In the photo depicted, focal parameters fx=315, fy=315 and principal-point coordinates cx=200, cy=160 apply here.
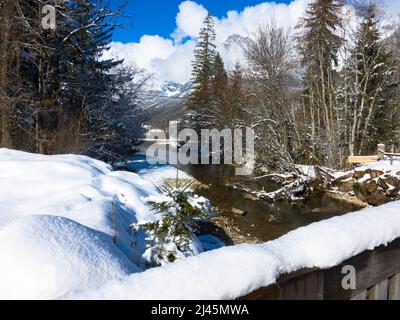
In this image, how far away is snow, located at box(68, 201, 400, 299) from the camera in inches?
35.7

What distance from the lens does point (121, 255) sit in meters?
2.66

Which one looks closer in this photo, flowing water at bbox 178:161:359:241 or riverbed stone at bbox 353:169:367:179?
flowing water at bbox 178:161:359:241

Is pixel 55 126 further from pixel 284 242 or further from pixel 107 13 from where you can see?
pixel 284 242

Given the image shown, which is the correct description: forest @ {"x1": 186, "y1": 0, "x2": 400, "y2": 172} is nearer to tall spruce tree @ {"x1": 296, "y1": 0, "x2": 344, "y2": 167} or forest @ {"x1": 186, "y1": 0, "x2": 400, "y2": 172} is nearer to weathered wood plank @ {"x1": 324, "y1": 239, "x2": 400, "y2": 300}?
tall spruce tree @ {"x1": 296, "y1": 0, "x2": 344, "y2": 167}

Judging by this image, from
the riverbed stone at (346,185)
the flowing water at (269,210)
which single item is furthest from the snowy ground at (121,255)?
the riverbed stone at (346,185)

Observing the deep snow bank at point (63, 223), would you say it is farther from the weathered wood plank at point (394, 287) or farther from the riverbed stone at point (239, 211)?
the riverbed stone at point (239, 211)

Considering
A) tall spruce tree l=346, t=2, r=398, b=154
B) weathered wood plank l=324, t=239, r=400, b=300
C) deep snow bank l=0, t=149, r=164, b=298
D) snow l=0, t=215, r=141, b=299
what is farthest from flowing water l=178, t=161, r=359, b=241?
weathered wood plank l=324, t=239, r=400, b=300

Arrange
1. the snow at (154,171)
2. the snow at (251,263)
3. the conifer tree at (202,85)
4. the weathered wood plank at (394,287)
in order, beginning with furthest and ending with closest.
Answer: the conifer tree at (202,85)
the snow at (154,171)
the weathered wood plank at (394,287)
the snow at (251,263)

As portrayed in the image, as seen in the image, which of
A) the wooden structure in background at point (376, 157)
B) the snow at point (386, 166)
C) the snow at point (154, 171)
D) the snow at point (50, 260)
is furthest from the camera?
the snow at point (154, 171)

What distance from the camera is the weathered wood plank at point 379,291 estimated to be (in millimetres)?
1476

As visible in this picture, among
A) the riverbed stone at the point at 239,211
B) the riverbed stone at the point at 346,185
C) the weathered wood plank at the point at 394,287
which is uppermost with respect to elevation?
the weathered wood plank at the point at 394,287

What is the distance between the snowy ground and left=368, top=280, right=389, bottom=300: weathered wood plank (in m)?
0.25

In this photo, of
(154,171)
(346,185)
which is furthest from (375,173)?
(154,171)
